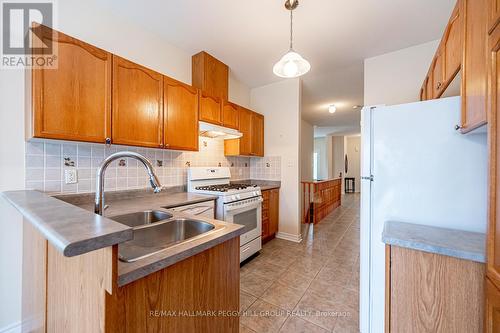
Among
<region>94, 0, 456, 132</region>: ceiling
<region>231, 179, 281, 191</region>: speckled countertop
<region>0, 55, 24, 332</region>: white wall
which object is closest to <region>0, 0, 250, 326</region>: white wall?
<region>0, 55, 24, 332</region>: white wall

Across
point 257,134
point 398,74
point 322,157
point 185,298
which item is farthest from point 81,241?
point 322,157

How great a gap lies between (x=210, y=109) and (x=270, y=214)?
1.85 m

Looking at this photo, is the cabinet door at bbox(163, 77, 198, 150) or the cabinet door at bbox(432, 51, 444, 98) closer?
the cabinet door at bbox(432, 51, 444, 98)

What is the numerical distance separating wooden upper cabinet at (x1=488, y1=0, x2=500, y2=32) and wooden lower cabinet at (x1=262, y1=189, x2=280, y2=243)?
253 cm

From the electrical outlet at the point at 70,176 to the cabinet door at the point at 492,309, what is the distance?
→ 8.19ft

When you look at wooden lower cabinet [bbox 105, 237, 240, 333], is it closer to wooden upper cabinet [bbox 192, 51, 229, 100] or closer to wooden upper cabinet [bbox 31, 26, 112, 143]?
wooden upper cabinet [bbox 31, 26, 112, 143]

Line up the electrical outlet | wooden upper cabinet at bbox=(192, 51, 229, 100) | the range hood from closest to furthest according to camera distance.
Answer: the electrical outlet, the range hood, wooden upper cabinet at bbox=(192, 51, 229, 100)

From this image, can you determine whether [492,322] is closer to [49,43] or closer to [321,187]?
[49,43]

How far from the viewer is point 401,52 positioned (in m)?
2.36

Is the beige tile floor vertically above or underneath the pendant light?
underneath

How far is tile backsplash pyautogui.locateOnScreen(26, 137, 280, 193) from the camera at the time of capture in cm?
146

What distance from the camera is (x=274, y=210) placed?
327 centimetres

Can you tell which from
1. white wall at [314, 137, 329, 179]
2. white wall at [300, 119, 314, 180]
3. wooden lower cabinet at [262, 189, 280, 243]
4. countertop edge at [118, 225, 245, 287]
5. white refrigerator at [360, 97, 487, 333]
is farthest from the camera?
white wall at [314, 137, 329, 179]

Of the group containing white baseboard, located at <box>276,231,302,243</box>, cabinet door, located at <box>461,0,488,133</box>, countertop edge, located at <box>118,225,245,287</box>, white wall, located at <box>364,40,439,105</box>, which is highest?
white wall, located at <box>364,40,439,105</box>
